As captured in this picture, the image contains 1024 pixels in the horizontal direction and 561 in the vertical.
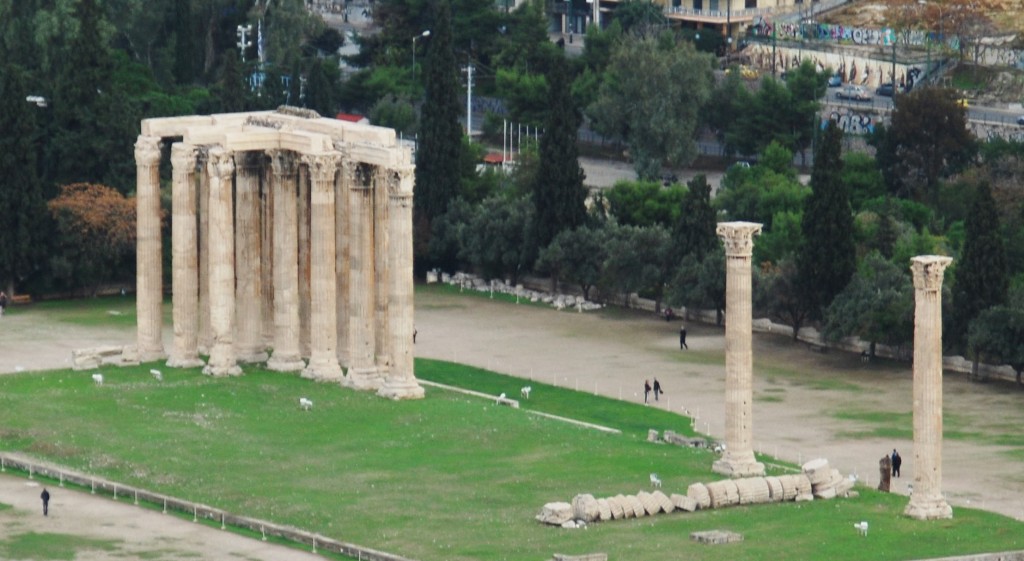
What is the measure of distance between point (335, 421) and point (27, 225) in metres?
41.7

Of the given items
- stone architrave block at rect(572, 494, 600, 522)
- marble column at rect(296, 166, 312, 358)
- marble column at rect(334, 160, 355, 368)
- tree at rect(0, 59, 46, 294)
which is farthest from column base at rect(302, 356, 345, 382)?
tree at rect(0, 59, 46, 294)

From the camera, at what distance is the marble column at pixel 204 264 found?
166137mm

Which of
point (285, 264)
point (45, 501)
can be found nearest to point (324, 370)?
point (285, 264)

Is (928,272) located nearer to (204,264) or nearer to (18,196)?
(204,264)

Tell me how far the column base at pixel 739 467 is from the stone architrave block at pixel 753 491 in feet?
9.85

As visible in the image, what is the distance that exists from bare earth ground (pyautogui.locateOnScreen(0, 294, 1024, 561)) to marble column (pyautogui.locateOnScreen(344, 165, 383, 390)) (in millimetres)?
8801

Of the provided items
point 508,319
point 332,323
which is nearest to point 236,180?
point 332,323

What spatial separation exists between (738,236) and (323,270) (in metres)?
24.7

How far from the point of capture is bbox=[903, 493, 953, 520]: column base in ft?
453

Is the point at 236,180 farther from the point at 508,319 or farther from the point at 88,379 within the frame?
the point at 508,319

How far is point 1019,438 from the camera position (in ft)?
525

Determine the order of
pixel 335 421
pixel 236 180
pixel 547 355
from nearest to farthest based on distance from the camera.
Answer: pixel 335 421, pixel 236 180, pixel 547 355

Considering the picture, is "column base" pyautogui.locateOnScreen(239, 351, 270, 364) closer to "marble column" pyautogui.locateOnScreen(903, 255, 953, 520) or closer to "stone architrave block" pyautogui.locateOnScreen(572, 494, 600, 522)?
"stone architrave block" pyautogui.locateOnScreen(572, 494, 600, 522)

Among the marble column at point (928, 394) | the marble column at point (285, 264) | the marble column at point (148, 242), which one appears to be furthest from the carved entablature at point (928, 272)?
the marble column at point (148, 242)
